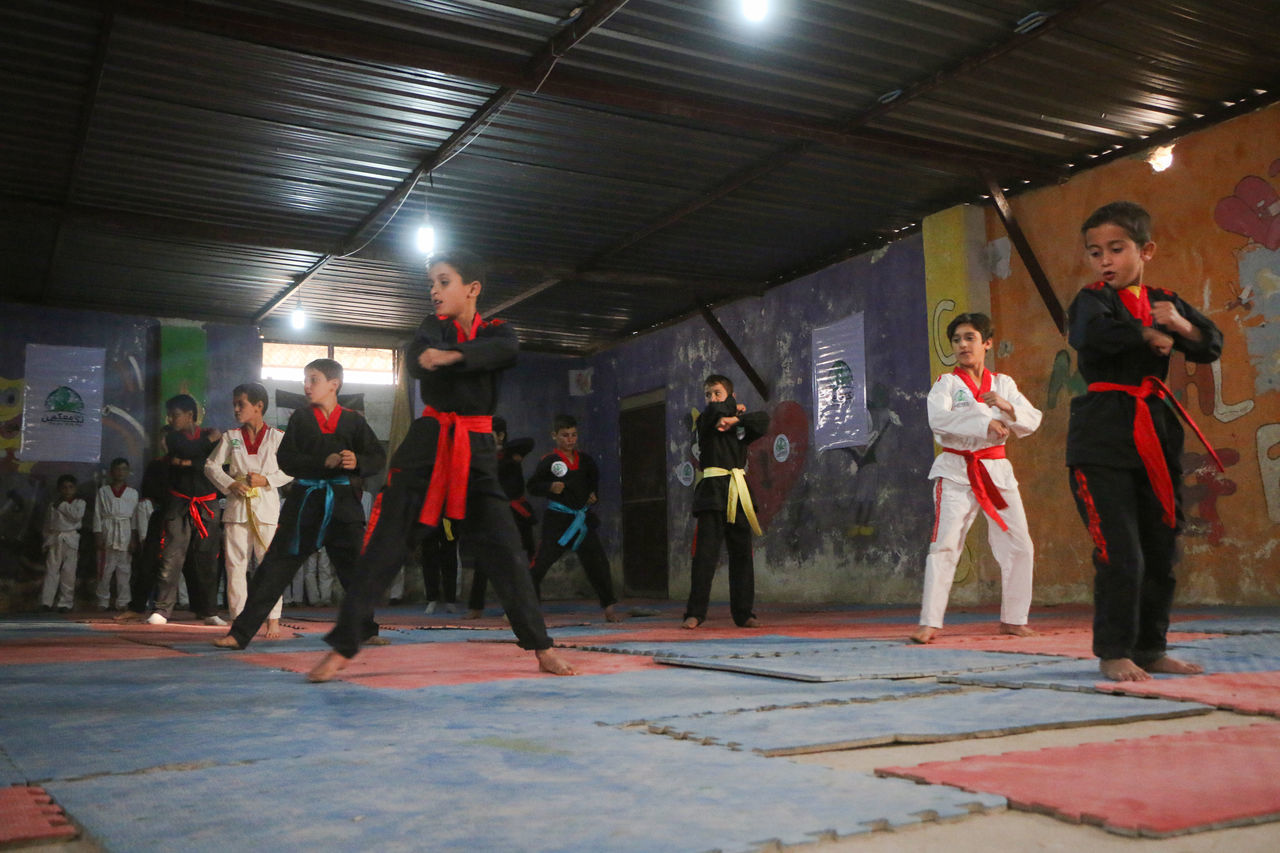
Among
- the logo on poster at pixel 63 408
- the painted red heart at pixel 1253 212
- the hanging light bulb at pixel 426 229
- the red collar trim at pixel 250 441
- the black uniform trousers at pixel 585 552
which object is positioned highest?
the hanging light bulb at pixel 426 229

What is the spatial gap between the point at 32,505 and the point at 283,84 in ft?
28.0

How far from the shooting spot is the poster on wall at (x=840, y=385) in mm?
11688

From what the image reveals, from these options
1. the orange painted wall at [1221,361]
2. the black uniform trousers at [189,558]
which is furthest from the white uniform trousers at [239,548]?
the orange painted wall at [1221,361]

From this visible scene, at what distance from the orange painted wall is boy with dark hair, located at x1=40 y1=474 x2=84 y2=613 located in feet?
37.7

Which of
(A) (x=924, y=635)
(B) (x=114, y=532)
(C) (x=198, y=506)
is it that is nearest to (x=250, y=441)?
(C) (x=198, y=506)

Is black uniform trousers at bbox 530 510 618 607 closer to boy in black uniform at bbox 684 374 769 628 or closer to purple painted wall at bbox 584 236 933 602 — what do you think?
boy in black uniform at bbox 684 374 769 628

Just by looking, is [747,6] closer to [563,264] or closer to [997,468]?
[997,468]

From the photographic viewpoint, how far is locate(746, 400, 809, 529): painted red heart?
12672 millimetres

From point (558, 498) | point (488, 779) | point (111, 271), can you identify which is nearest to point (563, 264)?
point (558, 498)

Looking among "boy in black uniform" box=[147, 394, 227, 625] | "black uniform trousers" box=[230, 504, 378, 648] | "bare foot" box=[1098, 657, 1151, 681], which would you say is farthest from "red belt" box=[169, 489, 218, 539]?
"bare foot" box=[1098, 657, 1151, 681]

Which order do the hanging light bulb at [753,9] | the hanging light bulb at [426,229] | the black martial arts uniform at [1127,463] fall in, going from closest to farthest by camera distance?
the black martial arts uniform at [1127,463]
the hanging light bulb at [753,9]
the hanging light bulb at [426,229]

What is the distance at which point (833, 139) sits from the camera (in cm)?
870

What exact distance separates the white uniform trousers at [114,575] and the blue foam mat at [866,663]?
1135cm

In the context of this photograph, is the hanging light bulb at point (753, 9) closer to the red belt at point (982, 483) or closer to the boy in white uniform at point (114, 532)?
the red belt at point (982, 483)
